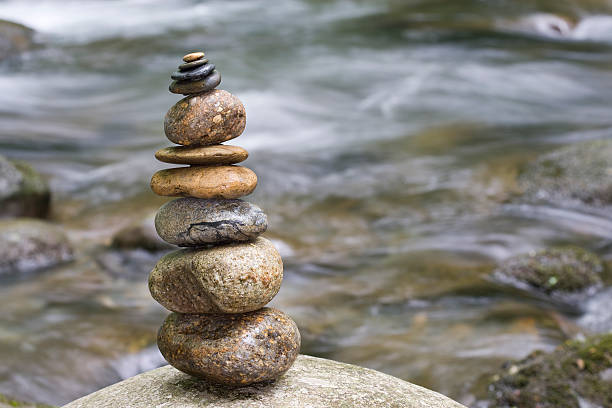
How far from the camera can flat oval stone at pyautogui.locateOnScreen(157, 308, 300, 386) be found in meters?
3.38

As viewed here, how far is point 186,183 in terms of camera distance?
138 inches

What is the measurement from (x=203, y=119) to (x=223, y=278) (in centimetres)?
81

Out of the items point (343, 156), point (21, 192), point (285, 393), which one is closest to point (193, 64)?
point (285, 393)

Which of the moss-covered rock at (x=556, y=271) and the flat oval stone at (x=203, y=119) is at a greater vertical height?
the flat oval stone at (x=203, y=119)

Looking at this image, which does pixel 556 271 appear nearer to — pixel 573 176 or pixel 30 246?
pixel 573 176

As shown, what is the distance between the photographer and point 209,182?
3.48 metres

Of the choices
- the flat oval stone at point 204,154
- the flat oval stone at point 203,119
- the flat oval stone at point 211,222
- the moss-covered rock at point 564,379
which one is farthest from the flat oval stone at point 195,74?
the moss-covered rock at point 564,379

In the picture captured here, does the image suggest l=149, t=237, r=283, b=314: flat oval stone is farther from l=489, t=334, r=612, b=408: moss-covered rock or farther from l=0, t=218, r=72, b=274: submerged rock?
l=0, t=218, r=72, b=274: submerged rock

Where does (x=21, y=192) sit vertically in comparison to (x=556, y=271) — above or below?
above

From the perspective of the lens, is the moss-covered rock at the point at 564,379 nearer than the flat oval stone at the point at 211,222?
No

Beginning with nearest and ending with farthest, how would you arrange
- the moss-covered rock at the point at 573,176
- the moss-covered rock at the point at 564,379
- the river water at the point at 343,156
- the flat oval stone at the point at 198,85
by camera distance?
the flat oval stone at the point at 198,85
the moss-covered rock at the point at 564,379
the river water at the point at 343,156
the moss-covered rock at the point at 573,176

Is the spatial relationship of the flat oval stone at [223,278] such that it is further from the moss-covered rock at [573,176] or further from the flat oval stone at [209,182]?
the moss-covered rock at [573,176]

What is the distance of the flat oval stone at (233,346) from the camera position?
3.38 metres

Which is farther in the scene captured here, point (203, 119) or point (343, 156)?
point (343, 156)
